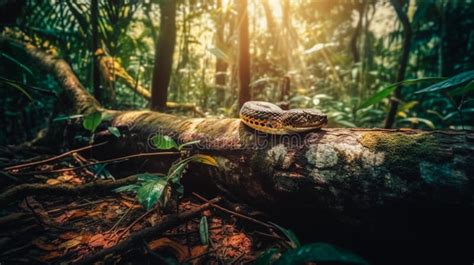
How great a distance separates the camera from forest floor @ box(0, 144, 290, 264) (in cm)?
170

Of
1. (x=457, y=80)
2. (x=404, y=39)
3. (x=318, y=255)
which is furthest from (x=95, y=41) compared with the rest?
(x=404, y=39)

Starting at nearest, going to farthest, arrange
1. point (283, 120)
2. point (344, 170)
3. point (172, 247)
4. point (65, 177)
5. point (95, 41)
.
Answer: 1. point (344, 170)
2. point (172, 247)
3. point (283, 120)
4. point (65, 177)
5. point (95, 41)

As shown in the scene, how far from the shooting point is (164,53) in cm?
460

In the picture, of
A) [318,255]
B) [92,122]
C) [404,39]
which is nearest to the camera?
[318,255]

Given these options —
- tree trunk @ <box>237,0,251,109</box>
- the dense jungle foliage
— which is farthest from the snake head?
tree trunk @ <box>237,0,251,109</box>

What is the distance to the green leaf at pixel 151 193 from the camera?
1631mm

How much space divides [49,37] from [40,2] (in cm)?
70

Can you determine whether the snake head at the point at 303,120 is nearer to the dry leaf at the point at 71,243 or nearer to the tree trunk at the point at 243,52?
the dry leaf at the point at 71,243

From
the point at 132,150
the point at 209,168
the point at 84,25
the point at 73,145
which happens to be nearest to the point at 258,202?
the point at 209,168

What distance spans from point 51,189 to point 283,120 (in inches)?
81.8

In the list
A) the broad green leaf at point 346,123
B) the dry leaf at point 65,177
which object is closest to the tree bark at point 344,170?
the dry leaf at point 65,177

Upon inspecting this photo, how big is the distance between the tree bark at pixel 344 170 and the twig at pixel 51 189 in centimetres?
73

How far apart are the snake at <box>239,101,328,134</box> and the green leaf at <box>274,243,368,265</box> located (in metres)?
1.06

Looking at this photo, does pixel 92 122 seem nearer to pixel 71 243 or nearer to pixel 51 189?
pixel 51 189
